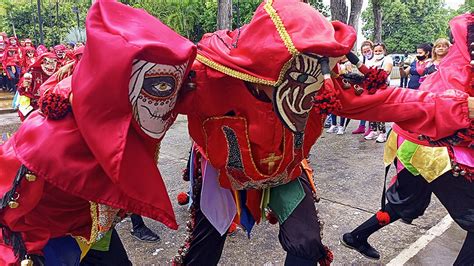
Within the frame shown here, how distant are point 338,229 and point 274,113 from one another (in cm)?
205

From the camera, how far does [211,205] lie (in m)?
2.22

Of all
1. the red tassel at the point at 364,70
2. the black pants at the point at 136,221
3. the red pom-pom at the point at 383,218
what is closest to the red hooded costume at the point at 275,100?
the red tassel at the point at 364,70

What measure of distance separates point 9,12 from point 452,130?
106 ft

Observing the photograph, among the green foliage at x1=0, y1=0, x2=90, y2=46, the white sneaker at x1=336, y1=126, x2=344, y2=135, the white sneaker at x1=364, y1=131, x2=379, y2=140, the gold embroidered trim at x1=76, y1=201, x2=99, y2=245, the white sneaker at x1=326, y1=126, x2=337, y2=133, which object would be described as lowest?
the green foliage at x1=0, y1=0, x2=90, y2=46

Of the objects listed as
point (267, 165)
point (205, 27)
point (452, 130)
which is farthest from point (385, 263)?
point (205, 27)

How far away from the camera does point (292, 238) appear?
198cm

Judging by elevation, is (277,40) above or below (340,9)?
above

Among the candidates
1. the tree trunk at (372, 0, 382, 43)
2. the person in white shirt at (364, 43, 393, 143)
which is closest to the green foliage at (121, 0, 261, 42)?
the tree trunk at (372, 0, 382, 43)

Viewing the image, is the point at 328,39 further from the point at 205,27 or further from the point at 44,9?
the point at 44,9

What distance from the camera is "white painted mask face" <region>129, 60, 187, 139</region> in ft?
4.52

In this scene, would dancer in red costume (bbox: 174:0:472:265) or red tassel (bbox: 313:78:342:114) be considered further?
red tassel (bbox: 313:78:342:114)

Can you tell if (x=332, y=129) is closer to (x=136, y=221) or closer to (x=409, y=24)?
(x=136, y=221)

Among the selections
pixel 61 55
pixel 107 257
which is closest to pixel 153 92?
pixel 107 257

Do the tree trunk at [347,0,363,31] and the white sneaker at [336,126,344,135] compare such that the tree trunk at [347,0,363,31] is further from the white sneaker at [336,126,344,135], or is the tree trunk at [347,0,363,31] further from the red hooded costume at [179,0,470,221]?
the red hooded costume at [179,0,470,221]
